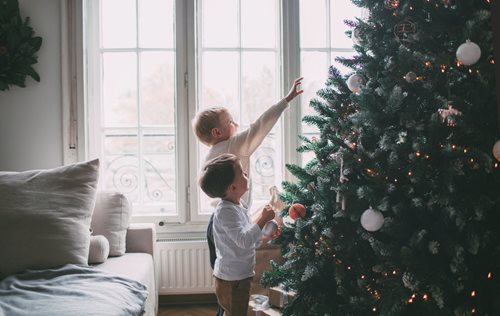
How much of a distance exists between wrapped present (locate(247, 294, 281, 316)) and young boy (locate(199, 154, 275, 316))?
217 mm

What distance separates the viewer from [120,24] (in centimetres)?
292

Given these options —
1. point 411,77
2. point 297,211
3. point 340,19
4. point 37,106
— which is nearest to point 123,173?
point 37,106

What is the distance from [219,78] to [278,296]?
4.88 feet

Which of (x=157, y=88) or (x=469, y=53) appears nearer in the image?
(x=469, y=53)

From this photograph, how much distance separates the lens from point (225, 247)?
6.17 ft

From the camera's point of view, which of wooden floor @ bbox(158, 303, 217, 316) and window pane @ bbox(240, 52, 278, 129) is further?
window pane @ bbox(240, 52, 278, 129)

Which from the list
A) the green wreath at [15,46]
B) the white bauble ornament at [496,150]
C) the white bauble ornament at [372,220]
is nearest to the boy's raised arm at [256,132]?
the white bauble ornament at [372,220]

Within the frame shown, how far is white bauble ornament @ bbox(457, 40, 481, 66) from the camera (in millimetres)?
1338

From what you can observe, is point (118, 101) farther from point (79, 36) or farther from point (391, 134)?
point (391, 134)

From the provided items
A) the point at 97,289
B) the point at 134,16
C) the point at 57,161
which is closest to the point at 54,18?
the point at 134,16

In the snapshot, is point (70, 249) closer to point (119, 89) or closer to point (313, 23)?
point (119, 89)

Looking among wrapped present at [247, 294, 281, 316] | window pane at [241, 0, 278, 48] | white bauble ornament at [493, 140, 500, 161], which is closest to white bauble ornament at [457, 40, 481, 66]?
white bauble ornament at [493, 140, 500, 161]

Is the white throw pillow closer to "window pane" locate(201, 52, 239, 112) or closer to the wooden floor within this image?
the wooden floor

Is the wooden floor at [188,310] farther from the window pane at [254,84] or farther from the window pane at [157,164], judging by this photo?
the window pane at [254,84]
